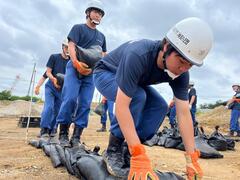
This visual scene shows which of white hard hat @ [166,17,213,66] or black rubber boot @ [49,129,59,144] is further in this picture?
black rubber boot @ [49,129,59,144]

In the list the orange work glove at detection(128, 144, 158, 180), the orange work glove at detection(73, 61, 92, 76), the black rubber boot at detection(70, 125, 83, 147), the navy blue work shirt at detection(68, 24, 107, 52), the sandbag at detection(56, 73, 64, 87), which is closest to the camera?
the orange work glove at detection(128, 144, 158, 180)

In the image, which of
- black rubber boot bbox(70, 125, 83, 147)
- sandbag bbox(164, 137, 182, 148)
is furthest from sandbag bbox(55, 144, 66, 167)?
sandbag bbox(164, 137, 182, 148)

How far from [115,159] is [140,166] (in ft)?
2.15

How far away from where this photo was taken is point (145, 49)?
2.78 m

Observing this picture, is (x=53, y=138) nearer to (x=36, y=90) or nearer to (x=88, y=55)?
(x=88, y=55)

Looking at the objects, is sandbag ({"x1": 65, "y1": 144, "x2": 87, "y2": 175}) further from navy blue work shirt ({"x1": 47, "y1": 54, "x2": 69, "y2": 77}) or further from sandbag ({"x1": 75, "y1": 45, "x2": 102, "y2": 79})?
navy blue work shirt ({"x1": 47, "y1": 54, "x2": 69, "y2": 77})

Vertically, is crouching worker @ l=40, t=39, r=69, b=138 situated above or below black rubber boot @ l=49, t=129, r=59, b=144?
above

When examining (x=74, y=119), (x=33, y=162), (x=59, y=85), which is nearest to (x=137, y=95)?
(x=33, y=162)

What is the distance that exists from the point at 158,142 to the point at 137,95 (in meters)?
3.81

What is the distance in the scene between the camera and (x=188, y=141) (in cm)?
307

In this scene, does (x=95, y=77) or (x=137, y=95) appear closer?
(x=137, y=95)

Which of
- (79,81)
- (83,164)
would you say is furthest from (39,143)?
(83,164)

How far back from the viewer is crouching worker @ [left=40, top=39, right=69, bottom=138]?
6.13 meters

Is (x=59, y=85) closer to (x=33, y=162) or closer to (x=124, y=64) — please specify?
(x=33, y=162)
